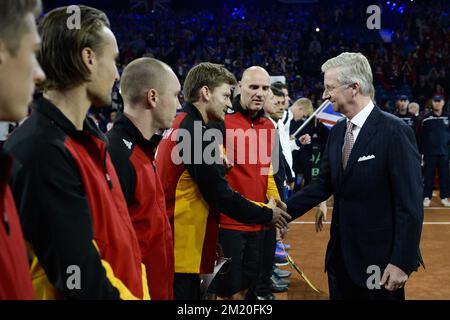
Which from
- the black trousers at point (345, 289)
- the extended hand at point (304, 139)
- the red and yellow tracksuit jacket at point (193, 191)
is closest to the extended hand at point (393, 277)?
the black trousers at point (345, 289)

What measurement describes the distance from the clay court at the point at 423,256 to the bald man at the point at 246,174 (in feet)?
3.41

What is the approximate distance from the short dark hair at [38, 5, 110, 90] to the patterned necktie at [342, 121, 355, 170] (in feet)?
5.80

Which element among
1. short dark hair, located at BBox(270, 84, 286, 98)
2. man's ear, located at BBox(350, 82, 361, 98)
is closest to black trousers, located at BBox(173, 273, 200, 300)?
man's ear, located at BBox(350, 82, 361, 98)

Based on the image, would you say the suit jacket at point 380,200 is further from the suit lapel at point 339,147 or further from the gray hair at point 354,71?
the gray hair at point 354,71

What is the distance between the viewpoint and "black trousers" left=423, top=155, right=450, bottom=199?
1075 cm

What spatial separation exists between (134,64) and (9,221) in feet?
4.69

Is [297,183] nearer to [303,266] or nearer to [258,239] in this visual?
[303,266]

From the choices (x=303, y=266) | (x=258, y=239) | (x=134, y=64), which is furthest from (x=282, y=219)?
(x=303, y=266)

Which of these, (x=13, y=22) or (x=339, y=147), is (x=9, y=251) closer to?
(x=13, y=22)

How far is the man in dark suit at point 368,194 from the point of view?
2807mm

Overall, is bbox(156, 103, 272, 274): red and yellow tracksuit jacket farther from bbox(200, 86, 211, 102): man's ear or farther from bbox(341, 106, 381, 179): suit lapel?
bbox(341, 106, 381, 179): suit lapel

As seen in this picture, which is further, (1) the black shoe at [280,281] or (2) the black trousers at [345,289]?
(1) the black shoe at [280,281]

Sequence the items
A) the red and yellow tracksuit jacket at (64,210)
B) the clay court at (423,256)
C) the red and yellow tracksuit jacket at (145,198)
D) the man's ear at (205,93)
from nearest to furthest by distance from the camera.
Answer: the red and yellow tracksuit jacket at (64,210) < the red and yellow tracksuit jacket at (145,198) < the man's ear at (205,93) < the clay court at (423,256)

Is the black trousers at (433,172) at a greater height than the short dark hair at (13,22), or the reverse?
the short dark hair at (13,22)
